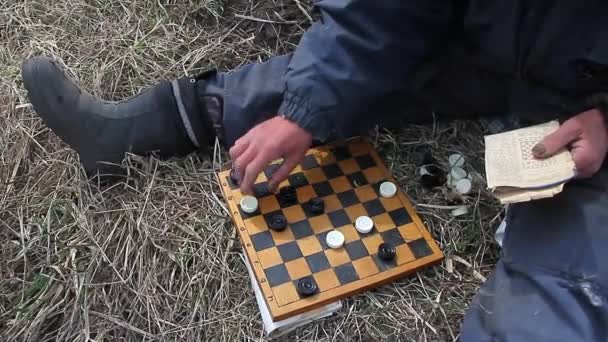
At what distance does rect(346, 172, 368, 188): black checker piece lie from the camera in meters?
1.22

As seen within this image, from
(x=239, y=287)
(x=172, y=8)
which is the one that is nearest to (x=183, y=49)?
(x=172, y=8)

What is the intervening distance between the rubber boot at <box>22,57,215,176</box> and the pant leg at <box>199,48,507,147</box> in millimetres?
43

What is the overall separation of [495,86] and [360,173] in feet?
0.88

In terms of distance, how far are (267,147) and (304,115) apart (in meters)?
0.08

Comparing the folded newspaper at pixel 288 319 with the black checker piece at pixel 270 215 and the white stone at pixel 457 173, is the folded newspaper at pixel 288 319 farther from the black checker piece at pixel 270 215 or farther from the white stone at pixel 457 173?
the white stone at pixel 457 173

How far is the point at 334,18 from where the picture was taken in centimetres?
113

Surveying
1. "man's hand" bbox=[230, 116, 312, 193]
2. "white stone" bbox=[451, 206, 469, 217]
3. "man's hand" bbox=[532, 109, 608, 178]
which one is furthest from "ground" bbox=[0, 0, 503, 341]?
"man's hand" bbox=[532, 109, 608, 178]

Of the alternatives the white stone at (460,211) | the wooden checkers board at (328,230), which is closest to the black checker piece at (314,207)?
the wooden checkers board at (328,230)

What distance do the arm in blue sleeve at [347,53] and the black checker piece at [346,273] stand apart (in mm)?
204

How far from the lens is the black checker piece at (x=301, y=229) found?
1.14 metres

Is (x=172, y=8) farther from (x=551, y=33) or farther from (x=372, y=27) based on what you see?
(x=551, y=33)

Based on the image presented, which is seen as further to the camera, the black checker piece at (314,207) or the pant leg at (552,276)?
the black checker piece at (314,207)

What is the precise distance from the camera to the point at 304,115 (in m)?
1.12

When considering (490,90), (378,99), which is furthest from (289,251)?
(490,90)
